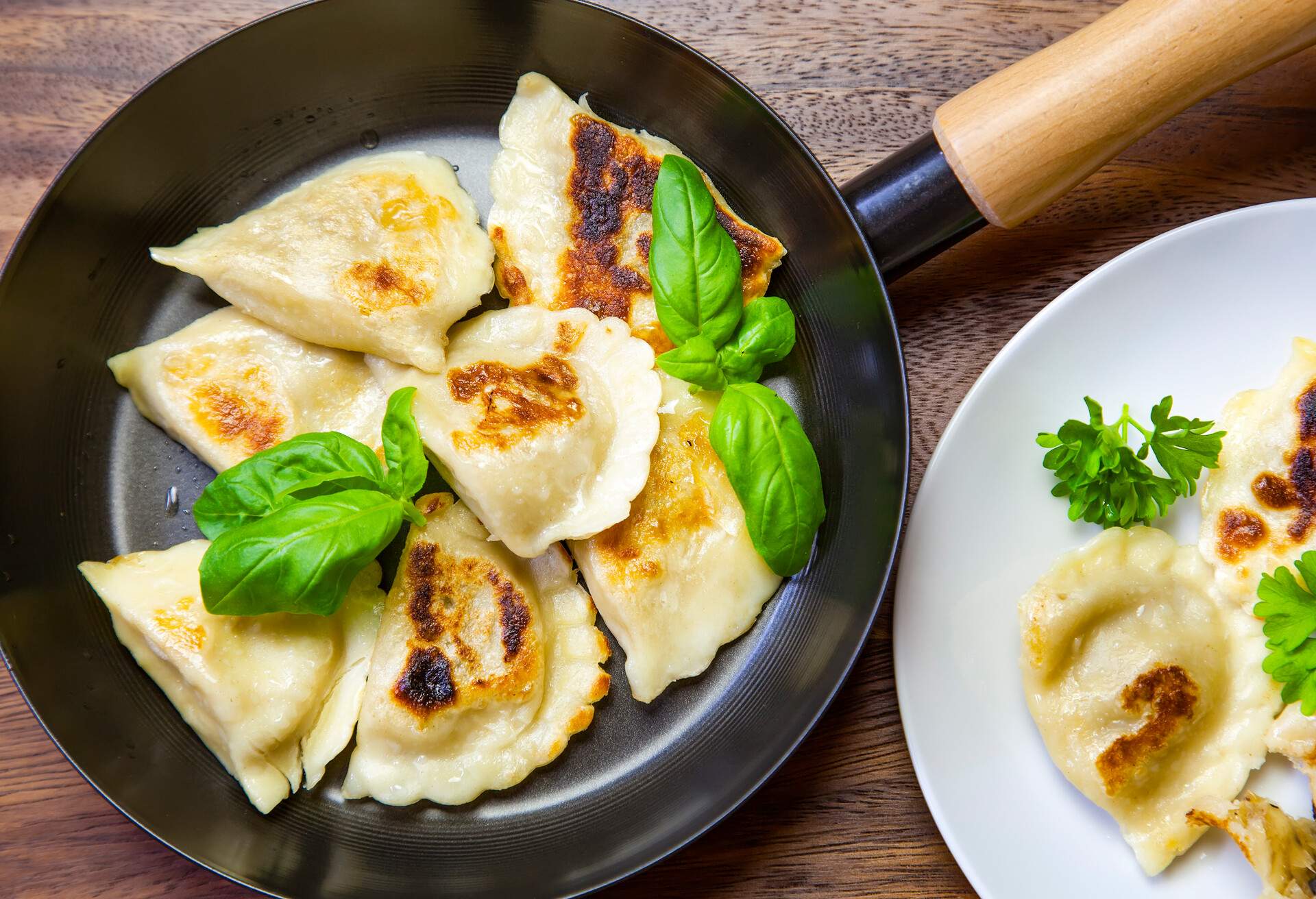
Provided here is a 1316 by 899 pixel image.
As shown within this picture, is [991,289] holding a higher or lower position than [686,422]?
higher

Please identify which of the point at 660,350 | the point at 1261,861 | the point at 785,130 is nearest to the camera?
the point at 1261,861

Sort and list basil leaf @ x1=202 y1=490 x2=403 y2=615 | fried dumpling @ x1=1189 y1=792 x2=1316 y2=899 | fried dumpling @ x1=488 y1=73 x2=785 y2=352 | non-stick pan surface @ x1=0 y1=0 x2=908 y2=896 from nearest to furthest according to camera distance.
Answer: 1. basil leaf @ x1=202 y1=490 x2=403 y2=615
2. fried dumpling @ x1=1189 y1=792 x2=1316 y2=899
3. non-stick pan surface @ x1=0 y1=0 x2=908 y2=896
4. fried dumpling @ x1=488 y1=73 x2=785 y2=352

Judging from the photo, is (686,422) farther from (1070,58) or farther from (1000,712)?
(1070,58)

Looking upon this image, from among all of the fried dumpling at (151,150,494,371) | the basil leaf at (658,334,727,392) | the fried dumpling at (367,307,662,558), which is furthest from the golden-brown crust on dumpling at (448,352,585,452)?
the basil leaf at (658,334,727,392)

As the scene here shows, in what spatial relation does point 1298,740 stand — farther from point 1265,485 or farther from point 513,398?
point 513,398

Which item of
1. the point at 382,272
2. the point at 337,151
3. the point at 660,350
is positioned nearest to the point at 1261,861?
the point at 660,350

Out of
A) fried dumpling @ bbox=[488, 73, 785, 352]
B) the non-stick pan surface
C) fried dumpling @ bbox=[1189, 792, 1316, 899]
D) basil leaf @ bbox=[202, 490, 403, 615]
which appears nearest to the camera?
basil leaf @ bbox=[202, 490, 403, 615]

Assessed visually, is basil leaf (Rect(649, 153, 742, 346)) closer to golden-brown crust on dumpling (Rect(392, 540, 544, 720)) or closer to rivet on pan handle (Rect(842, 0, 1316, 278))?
rivet on pan handle (Rect(842, 0, 1316, 278))
